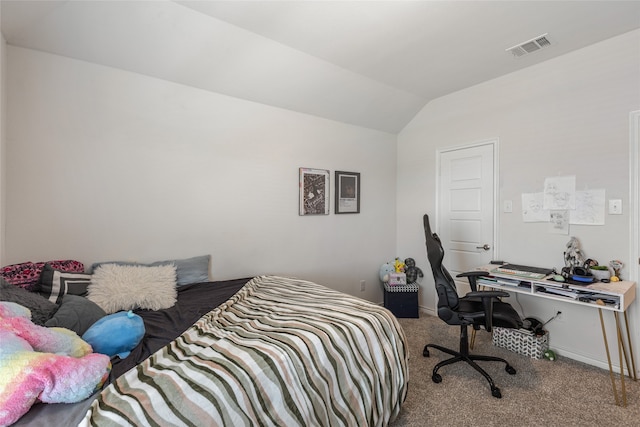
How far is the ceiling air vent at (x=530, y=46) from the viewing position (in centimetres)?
236

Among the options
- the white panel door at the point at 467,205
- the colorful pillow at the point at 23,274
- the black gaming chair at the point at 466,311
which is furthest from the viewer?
the white panel door at the point at 467,205

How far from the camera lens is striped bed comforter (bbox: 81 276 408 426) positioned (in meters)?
0.98

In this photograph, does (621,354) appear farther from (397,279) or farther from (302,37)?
(302,37)

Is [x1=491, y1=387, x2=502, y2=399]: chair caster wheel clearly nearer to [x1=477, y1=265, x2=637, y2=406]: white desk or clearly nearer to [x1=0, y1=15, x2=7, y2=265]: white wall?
[x1=477, y1=265, x2=637, y2=406]: white desk

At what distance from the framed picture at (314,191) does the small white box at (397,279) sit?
1.13 meters

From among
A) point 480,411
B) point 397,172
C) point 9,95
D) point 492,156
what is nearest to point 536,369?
point 480,411

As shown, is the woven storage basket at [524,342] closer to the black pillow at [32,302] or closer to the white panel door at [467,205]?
the white panel door at [467,205]

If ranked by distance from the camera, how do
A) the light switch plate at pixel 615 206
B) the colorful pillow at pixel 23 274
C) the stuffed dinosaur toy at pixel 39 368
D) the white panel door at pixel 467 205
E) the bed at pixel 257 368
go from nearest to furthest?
the stuffed dinosaur toy at pixel 39 368 < the bed at pixel 257 368 < the colorful pillow at pixel 23 274 < the light switch plate at pixel 615 206 < the white panel door at pixel 467 205

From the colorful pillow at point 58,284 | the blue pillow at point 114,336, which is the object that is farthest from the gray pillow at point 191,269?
the blue pillow at point 114,336

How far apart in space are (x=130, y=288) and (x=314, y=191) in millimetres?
1988

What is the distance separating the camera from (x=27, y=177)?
1.90 m

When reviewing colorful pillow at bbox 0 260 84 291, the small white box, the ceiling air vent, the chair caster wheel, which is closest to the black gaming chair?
the chair caster wheel

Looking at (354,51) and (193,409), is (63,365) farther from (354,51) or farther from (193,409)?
(354,51)

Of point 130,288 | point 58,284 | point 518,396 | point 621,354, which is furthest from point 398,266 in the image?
point 58,284
